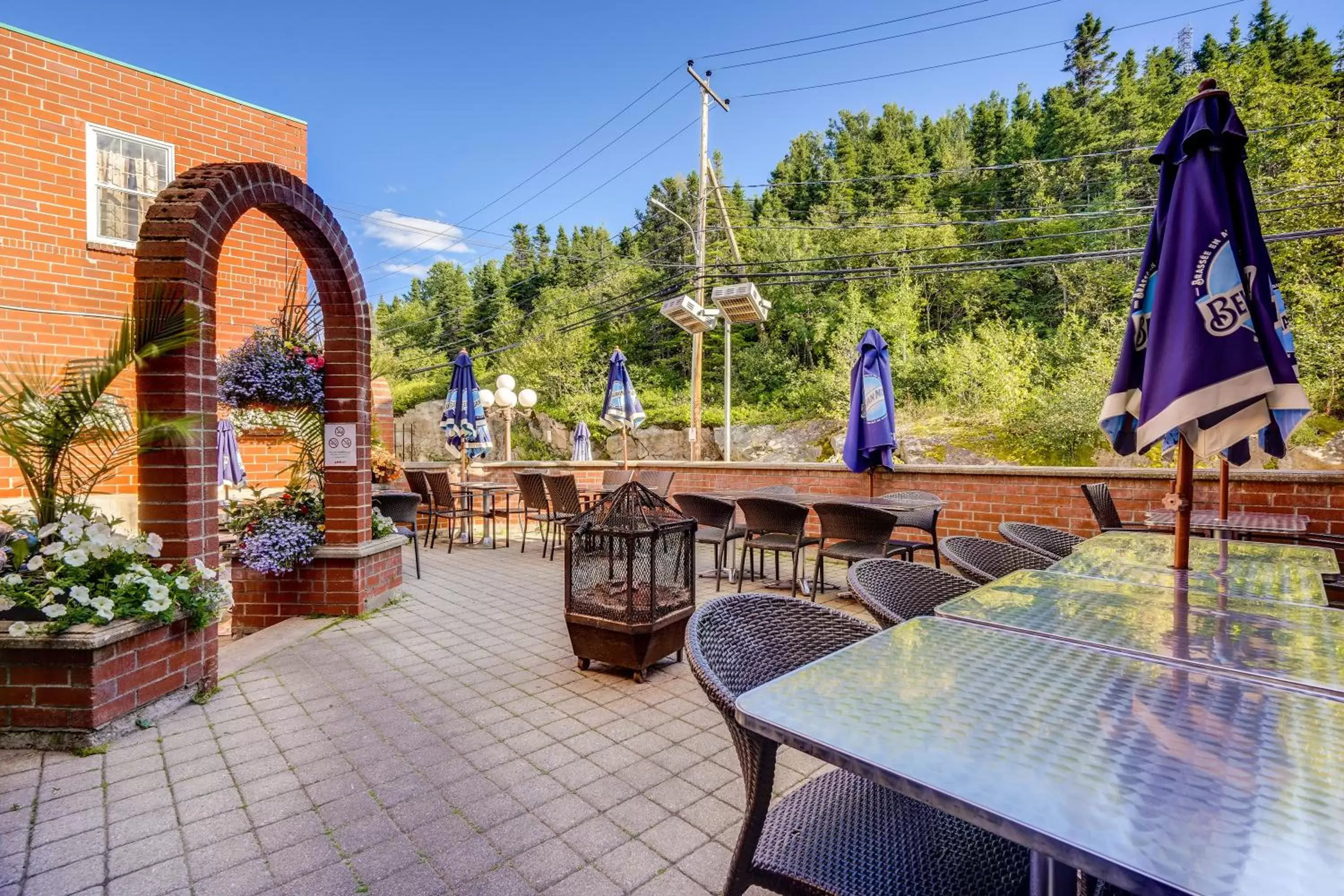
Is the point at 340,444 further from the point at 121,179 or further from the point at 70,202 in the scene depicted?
the point at 121,179

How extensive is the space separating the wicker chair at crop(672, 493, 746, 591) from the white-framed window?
613 centimetres

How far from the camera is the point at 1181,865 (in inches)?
25.6

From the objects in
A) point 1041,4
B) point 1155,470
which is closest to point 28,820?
point 1155,470

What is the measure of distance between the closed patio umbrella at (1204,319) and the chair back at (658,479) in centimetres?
548

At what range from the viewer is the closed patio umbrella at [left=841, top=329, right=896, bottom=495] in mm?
5543

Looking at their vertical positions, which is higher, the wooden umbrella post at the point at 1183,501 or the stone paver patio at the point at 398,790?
the wooden umbrella post at the point at 1183,501

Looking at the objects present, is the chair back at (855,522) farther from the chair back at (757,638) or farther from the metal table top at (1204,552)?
the chair back at (757,638)

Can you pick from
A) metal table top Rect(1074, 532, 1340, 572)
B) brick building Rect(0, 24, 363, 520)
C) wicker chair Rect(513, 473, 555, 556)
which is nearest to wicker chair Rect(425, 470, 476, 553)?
wicker chair Rect(513, 473, 555, 556)

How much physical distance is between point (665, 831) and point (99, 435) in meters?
2.94

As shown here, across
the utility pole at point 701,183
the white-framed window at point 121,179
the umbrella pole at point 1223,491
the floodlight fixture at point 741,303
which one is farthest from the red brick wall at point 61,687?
the utility pole at point 701,183

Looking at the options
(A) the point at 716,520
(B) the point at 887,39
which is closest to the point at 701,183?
(B) the point at 887,39

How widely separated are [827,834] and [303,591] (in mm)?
A: 4132

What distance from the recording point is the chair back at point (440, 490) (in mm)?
7191

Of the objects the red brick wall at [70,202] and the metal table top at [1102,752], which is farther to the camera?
the red brick wall at [70,202]
